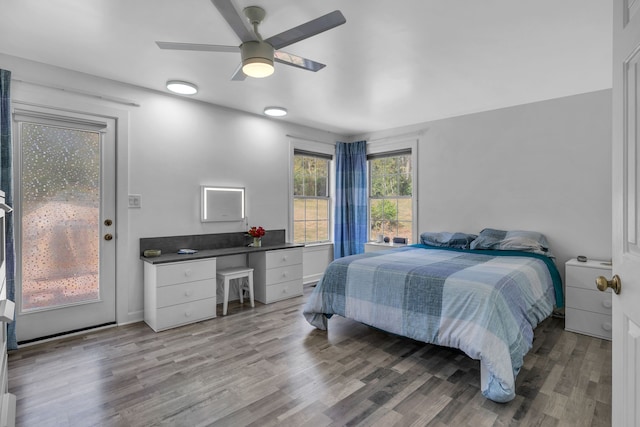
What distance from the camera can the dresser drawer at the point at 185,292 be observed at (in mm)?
3195

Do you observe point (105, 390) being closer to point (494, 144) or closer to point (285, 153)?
point (285, 153)

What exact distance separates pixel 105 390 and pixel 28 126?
2.30 m

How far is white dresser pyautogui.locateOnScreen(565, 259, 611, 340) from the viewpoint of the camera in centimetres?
298

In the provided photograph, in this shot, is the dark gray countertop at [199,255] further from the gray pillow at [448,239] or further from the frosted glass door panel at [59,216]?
Answer: the gray pillow at [448,239]

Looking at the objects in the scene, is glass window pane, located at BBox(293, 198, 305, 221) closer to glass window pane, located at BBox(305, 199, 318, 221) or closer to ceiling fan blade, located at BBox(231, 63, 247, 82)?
glass window pane, located at BBox(305, 199, 318, 221)

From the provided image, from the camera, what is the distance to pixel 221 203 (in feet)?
13.3

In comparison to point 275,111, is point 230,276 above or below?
below

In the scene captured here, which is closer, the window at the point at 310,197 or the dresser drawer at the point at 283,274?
the dresser drawer at the point at 283,274

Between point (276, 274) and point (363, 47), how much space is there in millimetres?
2735

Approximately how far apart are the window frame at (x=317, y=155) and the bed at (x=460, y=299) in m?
1.87

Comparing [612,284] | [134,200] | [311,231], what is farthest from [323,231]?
[612,284]

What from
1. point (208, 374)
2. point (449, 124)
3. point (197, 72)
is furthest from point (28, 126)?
point (449, 124)

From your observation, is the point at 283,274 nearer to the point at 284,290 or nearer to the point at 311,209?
the point at 284,290

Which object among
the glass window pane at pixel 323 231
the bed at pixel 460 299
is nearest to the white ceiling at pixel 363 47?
the bed at pixel 460 299
